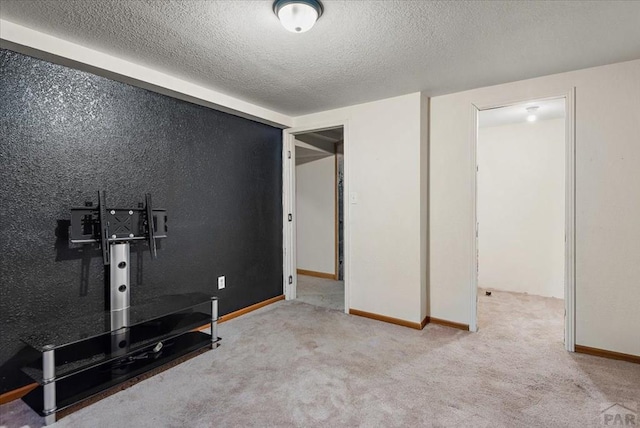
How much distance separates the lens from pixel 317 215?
5.46 m

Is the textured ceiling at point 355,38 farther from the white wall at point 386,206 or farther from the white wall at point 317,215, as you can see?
the white wall at point 317,215

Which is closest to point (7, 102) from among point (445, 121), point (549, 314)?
point (445, 121)

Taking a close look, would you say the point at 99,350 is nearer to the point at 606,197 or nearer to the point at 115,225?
the point at 115,225

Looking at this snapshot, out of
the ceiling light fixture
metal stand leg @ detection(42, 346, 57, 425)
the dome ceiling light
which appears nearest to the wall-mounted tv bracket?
metal stand leg @ detection(42, 346, 57, 425)

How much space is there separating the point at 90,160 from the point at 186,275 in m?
1.21

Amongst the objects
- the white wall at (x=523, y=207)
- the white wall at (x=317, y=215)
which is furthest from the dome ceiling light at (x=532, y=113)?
the white wall at (x=317, y=215)

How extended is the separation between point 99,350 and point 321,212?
3.80 meters

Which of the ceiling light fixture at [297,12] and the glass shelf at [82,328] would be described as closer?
the ceiling light fixture at [297,12]

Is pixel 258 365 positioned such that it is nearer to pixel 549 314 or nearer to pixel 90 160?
pixel 90 160

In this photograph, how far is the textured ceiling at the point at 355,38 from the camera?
171cm

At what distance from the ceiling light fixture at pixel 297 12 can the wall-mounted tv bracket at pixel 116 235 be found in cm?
163

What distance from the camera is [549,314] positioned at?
3.40m

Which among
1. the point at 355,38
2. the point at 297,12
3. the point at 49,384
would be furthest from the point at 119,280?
the point at 355,38

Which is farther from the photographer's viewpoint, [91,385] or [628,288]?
[628,288]
